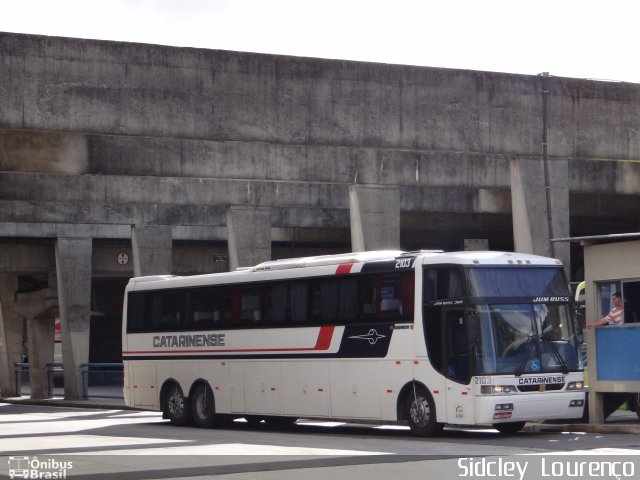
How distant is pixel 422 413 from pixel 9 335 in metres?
37.0

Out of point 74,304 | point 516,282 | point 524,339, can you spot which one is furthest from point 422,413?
point 74,304

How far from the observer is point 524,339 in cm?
2209

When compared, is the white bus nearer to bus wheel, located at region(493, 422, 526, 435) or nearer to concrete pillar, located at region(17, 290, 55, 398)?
bus wheel, located at region(493, 422, 526, 435)

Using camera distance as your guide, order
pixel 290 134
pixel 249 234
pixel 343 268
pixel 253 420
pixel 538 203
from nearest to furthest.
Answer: pixel 343 268
pixel 253 420
pixel 290 134
pixel 538 203
pixel 249 234

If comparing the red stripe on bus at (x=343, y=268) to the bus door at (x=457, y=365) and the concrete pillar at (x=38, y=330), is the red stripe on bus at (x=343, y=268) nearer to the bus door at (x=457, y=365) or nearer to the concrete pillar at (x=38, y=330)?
the bus door at (x=457, y=365)

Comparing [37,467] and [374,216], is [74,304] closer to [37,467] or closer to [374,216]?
[374,216]

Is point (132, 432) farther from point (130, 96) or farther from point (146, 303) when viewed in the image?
point (130, 96)

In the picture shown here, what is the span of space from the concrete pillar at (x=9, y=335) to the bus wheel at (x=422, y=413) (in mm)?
34453

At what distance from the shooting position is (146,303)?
29281 millimetres

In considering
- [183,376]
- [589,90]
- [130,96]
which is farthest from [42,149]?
[589,90]

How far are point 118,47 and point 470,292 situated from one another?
10006 mm

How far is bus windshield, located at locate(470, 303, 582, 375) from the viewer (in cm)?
2170

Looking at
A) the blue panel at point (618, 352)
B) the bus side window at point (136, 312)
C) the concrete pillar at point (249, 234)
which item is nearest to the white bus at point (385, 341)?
the blue panel at point (618, 352)

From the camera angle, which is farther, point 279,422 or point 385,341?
point 279,422
